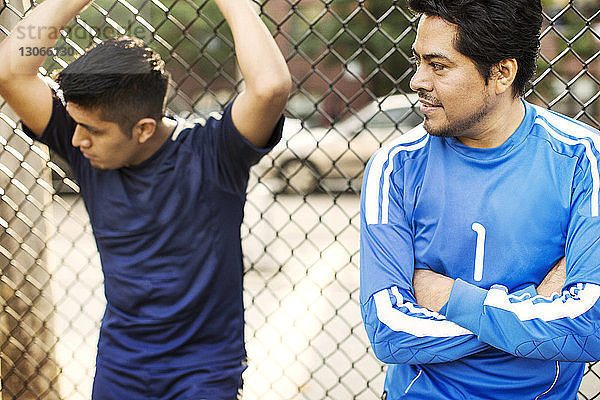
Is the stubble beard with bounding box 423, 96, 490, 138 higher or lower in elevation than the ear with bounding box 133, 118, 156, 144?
higher

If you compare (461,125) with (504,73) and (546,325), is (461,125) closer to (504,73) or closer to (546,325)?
(504,73)

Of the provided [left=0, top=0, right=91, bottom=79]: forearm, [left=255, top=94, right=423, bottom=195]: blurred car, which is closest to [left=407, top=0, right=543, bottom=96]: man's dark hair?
[left=0, top=0, right=91, bottom=79]: forearm

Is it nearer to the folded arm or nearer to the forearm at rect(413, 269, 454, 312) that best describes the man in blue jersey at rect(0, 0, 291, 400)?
the folded arm

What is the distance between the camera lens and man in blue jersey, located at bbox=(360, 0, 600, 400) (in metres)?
1.63

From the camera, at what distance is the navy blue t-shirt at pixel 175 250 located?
5.83 ft

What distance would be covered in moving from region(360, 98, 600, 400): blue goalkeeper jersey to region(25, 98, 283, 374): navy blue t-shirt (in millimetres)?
401

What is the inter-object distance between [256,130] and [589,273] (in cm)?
93

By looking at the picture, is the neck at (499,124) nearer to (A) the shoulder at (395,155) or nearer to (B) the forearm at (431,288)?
(A) the shoulder at (395,155)

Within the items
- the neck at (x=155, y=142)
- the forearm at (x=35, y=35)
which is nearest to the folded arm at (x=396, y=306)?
the neck at (x=155, y=142)

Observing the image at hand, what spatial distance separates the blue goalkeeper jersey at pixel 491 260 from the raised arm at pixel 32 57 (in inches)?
37.7

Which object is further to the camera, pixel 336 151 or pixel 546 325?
pixel 336 151

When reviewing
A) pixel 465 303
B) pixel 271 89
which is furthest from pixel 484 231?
pixel 271 89

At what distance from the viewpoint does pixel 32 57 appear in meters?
1.73

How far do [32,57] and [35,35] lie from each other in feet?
0.21
